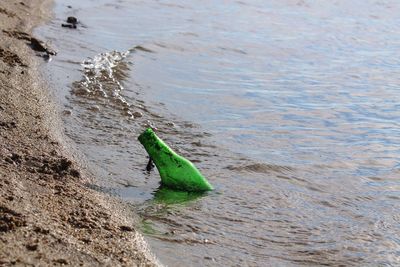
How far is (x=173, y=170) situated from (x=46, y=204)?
106 cm

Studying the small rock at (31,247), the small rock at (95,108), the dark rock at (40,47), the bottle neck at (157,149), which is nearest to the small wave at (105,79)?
the small rock at (95,108)

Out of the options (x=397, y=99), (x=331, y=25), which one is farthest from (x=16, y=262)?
(x=331, y=25)

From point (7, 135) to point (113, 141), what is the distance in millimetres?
882

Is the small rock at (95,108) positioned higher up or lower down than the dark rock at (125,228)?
higher up

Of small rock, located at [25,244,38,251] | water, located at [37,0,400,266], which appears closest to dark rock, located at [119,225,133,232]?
water, located at [37,0,400,266]

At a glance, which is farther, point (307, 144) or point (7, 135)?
point (307, 144)

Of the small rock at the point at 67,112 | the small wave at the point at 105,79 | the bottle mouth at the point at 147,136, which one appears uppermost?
the bottle mouth at the point at 147,136

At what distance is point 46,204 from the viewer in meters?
3.49

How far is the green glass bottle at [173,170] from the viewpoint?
4344 millimetres

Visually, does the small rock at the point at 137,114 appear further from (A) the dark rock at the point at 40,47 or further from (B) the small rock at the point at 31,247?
(B) the small rock at the point at 31,247

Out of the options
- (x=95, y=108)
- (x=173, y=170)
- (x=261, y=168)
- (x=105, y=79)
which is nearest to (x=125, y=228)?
(x=173, y=170)

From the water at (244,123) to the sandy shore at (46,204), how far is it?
0.62 feet

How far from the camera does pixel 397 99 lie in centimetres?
721

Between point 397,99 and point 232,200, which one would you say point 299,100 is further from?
point 232,200
